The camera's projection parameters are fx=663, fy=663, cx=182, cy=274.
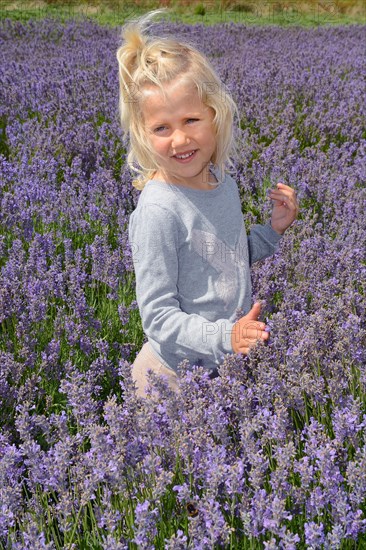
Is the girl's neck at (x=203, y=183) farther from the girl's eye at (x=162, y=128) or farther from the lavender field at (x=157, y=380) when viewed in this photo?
the lavender field at (x=157, y=380)

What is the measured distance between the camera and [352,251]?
2881 mm

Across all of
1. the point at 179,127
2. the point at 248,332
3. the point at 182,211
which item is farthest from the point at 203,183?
the point at 248,332

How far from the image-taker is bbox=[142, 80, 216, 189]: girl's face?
2043 mm

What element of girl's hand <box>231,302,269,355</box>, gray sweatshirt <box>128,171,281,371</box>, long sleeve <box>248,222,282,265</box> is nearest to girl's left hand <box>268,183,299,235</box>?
long sleeve <box>248,222,282,265</box>

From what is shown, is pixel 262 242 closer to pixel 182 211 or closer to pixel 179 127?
pixel 182 211

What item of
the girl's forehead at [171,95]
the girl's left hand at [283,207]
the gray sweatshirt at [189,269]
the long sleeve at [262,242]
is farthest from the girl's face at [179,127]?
the long sleeve at [262,242]

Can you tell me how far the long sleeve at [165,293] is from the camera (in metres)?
2.05

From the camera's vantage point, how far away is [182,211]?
2.20 meters

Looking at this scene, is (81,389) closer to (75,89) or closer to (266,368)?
(266,368)

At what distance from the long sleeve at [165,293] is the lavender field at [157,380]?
18 centimetres

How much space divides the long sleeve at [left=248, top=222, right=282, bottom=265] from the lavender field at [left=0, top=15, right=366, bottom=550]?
21 centimetres

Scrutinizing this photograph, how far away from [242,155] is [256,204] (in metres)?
0.61

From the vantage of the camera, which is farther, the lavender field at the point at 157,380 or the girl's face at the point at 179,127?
the girl's face at the point at 179,127

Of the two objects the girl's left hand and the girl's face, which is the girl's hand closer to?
the girl's face
